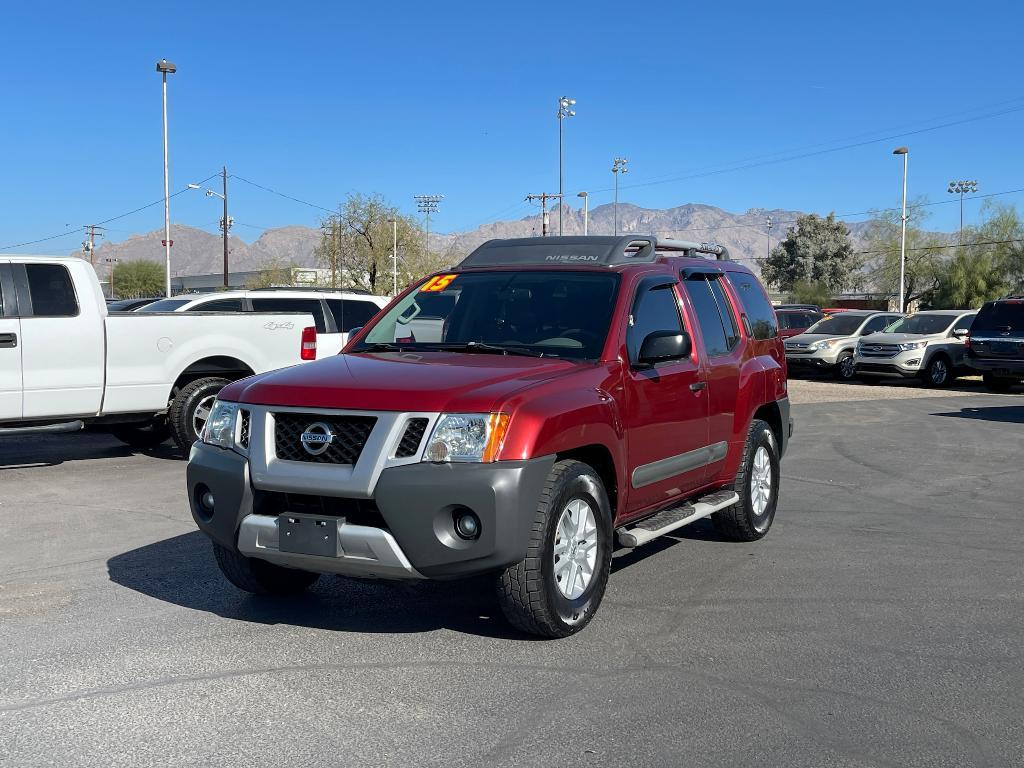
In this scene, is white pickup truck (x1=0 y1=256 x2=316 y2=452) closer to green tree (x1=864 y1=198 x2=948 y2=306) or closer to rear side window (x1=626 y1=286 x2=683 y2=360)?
rear side window (x1=626 y1=286 x2=683 y2=360)

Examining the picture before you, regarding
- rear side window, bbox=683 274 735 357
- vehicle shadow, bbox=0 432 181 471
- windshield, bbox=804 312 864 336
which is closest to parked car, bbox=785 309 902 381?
windshield, bbox=804 312 864 336

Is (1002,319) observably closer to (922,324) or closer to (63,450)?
(922,324)

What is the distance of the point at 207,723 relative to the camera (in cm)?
414

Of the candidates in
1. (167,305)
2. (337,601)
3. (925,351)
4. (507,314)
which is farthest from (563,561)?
(925,351)

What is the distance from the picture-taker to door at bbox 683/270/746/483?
6.84 meters

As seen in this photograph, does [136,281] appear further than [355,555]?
Yes

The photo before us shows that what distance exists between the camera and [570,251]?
22.7 ft

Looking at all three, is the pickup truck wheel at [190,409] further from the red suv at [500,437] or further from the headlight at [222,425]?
the headlight at [222,425]

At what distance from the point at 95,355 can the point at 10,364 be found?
0.75m

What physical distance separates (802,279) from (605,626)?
10890 cm

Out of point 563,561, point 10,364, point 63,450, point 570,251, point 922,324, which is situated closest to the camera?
point 563,561

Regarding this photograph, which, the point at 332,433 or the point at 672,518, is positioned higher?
the point at 332,433

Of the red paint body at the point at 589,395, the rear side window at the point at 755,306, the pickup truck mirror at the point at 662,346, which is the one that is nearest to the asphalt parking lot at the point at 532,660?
the red paint body at the point at 589,395

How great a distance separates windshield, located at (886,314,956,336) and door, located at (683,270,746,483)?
18.4 m
